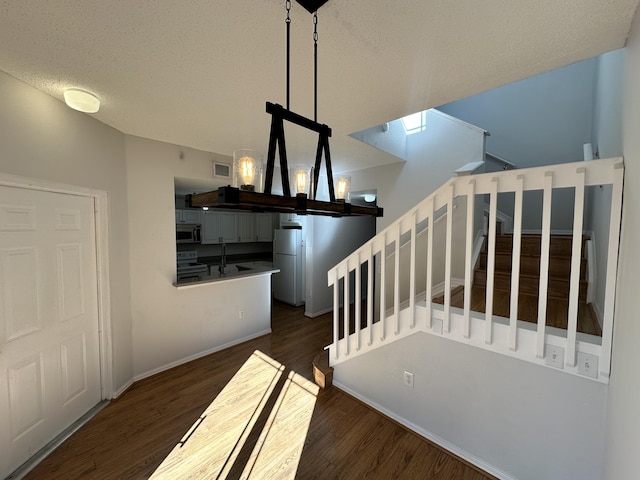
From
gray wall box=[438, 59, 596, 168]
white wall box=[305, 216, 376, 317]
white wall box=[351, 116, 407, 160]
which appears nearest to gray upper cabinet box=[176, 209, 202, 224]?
white wall box=[305, 216, 376, 317]

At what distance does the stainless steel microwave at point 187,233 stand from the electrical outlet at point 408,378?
13.8 ft

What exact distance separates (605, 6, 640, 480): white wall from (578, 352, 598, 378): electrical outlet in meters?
0.09

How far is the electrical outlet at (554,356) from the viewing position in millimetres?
1396

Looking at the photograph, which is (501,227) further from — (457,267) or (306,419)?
(306,419)

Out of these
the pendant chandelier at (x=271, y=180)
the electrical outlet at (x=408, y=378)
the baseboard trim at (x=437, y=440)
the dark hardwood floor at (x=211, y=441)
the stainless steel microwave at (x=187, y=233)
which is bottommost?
the dark hardwood floor at (x=211, y=441)

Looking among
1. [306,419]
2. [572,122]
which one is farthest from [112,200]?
[572,122]

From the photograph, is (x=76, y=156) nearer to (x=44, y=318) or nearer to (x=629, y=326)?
(x=44, y=318)

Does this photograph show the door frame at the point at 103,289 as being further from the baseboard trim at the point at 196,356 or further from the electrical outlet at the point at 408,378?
the electrical outlet at the point at 408,378

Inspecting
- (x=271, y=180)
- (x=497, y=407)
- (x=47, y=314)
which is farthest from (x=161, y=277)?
(x=497, y=407)

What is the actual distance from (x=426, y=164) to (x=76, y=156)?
11.9 ft

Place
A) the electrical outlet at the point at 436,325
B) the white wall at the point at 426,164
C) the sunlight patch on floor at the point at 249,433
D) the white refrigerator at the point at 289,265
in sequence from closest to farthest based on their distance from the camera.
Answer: the sunlight patch on floor at the point at 249,433, the electrical outlet at the point at 436,325, the white wall at the point at 426,164, the white refrigerator at the point at 289,265

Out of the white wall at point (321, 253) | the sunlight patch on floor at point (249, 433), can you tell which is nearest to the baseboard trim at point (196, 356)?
the sunlight patch on floor at point (249, 433)

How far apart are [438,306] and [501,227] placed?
8.86 feet

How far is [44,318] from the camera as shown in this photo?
1812mm
